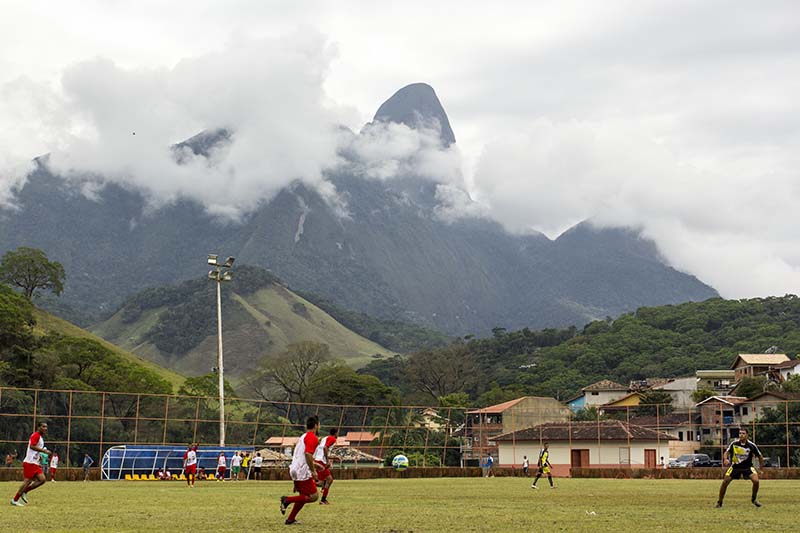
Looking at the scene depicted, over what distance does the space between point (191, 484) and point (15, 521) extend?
22285 millimetres

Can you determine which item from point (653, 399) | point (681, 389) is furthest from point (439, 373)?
point (653, 399)

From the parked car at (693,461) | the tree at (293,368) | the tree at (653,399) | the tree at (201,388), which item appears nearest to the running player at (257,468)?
the parked car at (693,461)

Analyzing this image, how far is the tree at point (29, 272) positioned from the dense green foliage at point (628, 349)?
50.9 meters

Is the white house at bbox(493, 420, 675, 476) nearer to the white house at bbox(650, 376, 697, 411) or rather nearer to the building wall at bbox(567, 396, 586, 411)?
the white house at bbox(650, 376, 697, 411)

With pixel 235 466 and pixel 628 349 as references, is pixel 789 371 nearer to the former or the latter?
pixel 628 349

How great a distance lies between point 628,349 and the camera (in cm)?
15462

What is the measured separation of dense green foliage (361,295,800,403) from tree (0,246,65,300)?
2005 inches

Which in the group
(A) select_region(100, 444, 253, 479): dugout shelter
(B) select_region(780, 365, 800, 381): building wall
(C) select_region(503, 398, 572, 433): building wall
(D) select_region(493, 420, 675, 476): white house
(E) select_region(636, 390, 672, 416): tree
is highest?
(B) select_region(780, 365, 800, 381): building wall

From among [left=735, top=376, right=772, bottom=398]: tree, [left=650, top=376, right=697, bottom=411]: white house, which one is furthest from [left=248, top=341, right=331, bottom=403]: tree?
[left=735, top=376, right=772, bottom=398]: tree

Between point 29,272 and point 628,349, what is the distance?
8696cm

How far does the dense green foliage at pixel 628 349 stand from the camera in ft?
471

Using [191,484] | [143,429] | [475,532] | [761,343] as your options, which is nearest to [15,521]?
[475,532]

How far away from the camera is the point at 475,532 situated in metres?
14.7

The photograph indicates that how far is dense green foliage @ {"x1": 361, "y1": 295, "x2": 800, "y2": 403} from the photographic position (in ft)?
471
